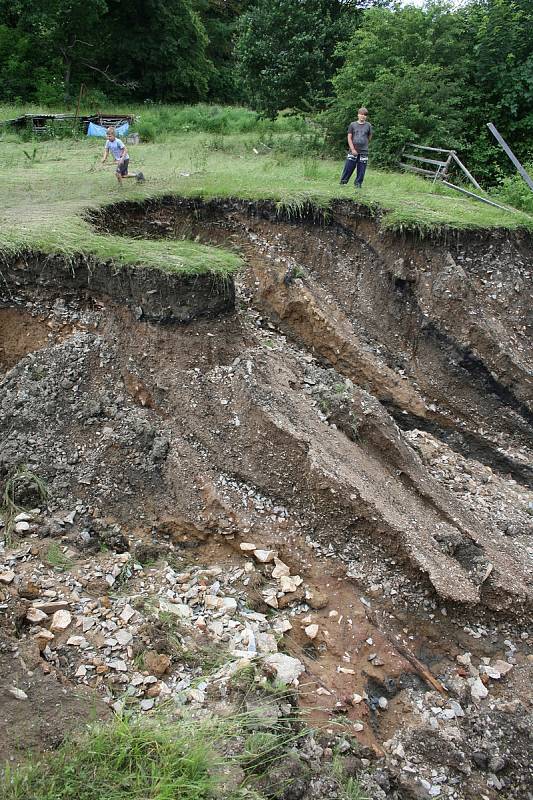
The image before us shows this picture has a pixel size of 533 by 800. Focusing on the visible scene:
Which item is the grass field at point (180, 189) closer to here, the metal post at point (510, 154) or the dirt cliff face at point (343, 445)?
the dirt cliff face at point (343, 445)

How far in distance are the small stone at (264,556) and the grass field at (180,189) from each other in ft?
10.3

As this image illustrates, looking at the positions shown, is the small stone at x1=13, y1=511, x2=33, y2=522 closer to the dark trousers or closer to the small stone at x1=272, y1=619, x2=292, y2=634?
the small stone at x1=272, y1=619, x2=292, y2=634

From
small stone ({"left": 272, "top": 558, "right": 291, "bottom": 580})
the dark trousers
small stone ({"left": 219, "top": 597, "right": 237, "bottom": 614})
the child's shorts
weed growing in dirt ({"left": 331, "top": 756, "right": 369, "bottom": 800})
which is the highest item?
the dark trousers

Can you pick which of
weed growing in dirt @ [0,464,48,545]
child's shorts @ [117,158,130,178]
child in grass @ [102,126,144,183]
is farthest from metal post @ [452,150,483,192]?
weed growing in dirt @ [0,464,48,545]

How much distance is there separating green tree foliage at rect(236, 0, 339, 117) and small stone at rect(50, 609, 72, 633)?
13.9 metres

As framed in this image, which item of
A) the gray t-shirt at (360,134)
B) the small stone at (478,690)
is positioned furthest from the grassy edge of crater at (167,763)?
the gray t-shirt at (360,134)

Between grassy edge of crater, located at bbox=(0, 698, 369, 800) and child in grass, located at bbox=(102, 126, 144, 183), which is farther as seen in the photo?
Answer: child in grass, located at bbox=(102, 126, 144, 183)

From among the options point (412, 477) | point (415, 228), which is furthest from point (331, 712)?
point (415, 228)

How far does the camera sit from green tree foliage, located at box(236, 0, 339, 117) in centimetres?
1480

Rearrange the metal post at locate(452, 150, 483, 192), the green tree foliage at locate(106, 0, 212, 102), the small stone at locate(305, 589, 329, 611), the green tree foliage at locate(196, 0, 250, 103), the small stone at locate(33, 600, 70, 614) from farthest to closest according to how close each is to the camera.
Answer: the green tree foliage at locate(196, 0, 250, 103), the green tree foliage at locate(106, 0, 212, 102), the metal post at locate(452, 150, 483, 192), the small stone at locate(305, 589, 329, 611), the small stone at locate(33, 600, 70, 614)

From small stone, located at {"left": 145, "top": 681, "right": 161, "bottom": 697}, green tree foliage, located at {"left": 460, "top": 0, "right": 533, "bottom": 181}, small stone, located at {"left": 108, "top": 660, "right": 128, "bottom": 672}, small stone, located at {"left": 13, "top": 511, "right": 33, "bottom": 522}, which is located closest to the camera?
small stone, located at {"left": 145, "top": 681, "right": 161, "bottom": 697}

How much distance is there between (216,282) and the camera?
254 inches

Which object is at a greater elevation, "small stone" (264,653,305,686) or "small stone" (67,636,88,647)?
"small stone" (264,653,305,686)

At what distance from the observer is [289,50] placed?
1500cm
